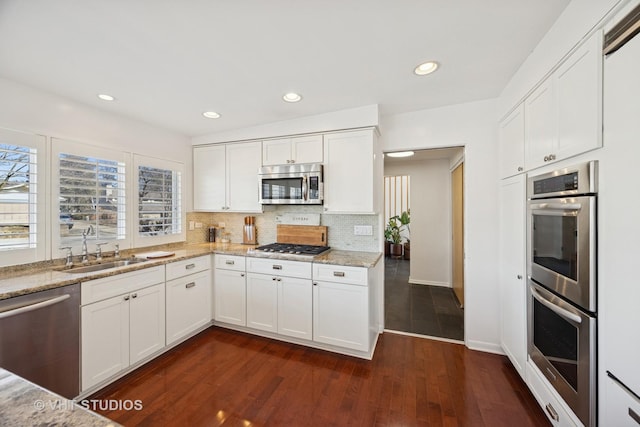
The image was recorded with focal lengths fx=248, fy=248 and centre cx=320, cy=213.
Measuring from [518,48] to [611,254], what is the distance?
1.39m

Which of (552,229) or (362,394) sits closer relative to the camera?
(552,229)

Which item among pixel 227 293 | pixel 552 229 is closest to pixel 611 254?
pixel 552 229

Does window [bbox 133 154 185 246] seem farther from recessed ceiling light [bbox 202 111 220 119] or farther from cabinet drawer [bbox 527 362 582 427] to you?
cabinet drawer [bbox 527 362 582 427]

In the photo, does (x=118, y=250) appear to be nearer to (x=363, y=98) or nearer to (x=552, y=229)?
(x=363, y=98)

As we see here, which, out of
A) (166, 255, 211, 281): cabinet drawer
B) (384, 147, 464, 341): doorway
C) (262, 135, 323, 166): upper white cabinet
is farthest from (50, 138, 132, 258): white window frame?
(384, 147, 464, 341): doorway

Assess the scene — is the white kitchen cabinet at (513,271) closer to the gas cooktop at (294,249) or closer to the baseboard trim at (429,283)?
the gas cooktop at (294,249)

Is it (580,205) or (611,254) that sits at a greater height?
(580,205)

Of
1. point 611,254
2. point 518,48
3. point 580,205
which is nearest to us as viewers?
point 611,254

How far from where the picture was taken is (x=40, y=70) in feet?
5.89

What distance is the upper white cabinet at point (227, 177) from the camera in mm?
3119

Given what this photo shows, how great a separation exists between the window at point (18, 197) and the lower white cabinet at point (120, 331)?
723mm

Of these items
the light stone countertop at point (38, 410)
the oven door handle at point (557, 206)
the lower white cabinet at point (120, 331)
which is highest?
the oven door handle at point (557, 206)

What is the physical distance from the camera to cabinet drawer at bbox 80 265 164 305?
183cm

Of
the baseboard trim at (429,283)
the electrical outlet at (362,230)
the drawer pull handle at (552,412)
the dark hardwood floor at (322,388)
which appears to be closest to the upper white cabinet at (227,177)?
the electrical outlet at (362,230)
